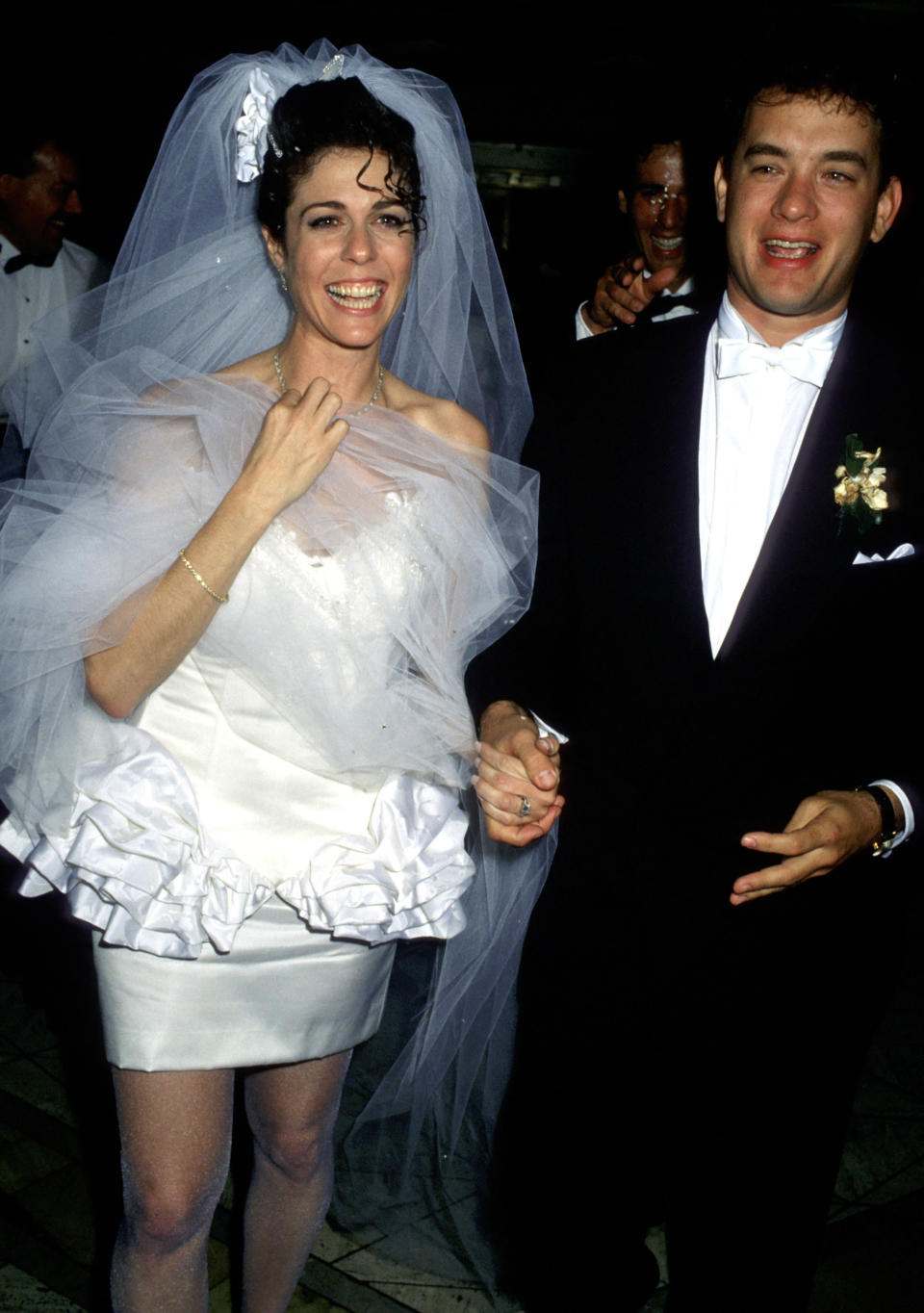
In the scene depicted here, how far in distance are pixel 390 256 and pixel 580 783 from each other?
0.92 meters

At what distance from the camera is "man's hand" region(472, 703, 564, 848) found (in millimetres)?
1822

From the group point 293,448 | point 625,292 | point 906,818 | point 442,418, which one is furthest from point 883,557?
point 625,292

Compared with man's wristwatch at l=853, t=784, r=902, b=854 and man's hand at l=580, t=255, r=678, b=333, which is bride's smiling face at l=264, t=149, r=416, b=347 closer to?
man's wristwatch at l=853, t=784, r=902, b=854

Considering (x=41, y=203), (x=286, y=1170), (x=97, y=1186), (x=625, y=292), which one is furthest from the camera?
(x=41, y=203)

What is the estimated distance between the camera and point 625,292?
3.23 m

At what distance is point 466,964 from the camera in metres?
2.17

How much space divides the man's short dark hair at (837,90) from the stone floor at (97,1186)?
6.02 ft

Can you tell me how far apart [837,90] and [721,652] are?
875mm

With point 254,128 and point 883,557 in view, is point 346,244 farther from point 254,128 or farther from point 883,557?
point 883,557

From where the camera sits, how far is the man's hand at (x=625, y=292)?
322 centimetres

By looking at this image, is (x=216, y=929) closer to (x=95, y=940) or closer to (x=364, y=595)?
(x=95, y=940)

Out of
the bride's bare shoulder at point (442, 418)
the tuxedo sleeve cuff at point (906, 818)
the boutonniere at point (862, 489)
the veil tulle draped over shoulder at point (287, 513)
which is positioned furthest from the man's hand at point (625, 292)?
the tuxedo sleeve cuff at point (906, 818)

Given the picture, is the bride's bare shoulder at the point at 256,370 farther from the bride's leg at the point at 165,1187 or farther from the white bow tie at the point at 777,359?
the bride's leg at the point at 165,1187

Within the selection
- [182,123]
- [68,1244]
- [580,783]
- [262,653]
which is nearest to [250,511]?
[262,653]
